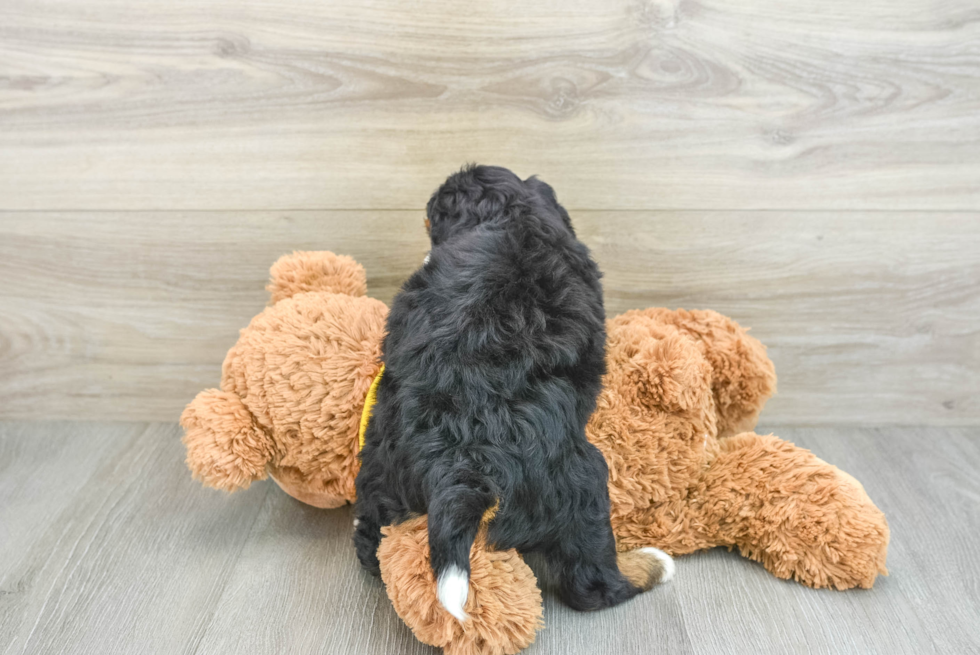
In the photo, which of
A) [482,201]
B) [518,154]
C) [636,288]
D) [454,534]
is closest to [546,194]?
[482,201]

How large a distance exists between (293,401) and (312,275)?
0.70 feet

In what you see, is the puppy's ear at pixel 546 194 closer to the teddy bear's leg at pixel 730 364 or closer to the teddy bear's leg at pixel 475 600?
the teddy bear's leg at pixel 730 364

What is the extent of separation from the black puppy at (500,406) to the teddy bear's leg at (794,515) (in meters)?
0.20

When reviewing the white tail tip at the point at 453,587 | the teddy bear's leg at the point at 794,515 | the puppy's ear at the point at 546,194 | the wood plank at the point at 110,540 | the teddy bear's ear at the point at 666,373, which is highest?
the puppy's ear at the point at 546,194

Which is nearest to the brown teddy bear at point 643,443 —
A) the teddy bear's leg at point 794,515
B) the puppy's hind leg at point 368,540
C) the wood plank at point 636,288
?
the teddy bear's leg at point 794,515

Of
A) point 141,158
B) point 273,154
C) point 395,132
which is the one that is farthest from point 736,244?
point 141,158

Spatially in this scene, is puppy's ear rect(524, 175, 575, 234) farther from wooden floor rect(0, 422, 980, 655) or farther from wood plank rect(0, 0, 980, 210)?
wooden floor rect(0, 422, 980, 655)

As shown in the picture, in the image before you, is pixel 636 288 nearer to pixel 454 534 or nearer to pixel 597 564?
pixel 597 564

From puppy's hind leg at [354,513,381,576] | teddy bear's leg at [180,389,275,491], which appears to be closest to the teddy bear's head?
teddy bear's leg at [180,389,275,491]

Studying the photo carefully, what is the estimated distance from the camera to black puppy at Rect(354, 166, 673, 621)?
73 cm

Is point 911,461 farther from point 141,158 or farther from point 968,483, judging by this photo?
point 141,158

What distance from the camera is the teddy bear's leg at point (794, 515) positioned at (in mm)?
874

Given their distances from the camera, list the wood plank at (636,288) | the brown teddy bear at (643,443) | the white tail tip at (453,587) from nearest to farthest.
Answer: the white tail tip at (453,587) < the brown teddy bear at (643,443) < the wood plank at (636,288)

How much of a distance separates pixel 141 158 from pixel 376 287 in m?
0.42
